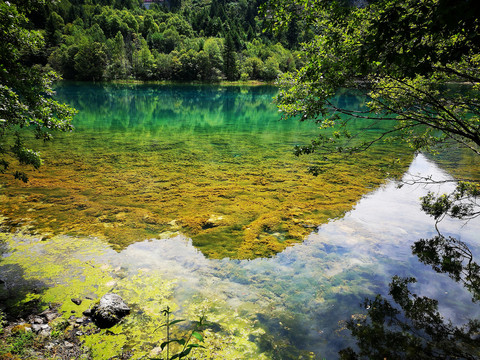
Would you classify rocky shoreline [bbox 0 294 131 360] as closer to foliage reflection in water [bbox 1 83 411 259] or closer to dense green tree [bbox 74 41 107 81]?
foliage reflection in water [bbox 1 83 411 259]

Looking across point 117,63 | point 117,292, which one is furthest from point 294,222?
point 117,63

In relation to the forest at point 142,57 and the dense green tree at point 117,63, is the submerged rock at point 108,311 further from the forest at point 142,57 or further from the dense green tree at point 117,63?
the dense green tree at point 117,63

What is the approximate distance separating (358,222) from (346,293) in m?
3.97

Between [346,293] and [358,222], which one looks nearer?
[346,293]

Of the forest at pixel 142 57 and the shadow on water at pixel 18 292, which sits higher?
the forest at pixel 142 57

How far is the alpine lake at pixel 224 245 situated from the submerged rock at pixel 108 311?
0.60ft

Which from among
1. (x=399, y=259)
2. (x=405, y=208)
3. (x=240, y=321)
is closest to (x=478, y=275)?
(x=399, y=259)

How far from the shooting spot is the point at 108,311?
5.13m

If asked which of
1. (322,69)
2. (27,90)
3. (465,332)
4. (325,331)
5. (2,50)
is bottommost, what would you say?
(325,331)

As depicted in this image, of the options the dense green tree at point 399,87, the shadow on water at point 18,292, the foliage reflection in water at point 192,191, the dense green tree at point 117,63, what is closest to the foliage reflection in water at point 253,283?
the shadow on water at point 18,292

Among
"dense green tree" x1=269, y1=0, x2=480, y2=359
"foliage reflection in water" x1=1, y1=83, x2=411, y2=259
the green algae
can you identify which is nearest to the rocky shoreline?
the green algae

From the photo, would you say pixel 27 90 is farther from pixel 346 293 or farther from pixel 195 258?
pixel 346 293

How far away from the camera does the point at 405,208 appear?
10.7m

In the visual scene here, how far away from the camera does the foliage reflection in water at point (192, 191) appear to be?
8.88 meters
